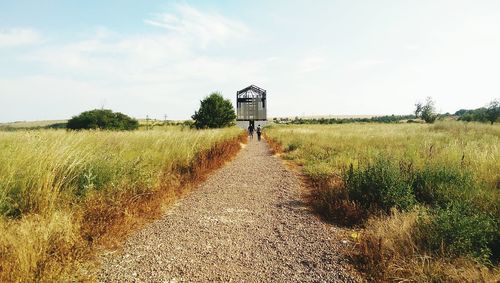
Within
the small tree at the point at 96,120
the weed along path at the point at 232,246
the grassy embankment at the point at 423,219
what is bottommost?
the weed along path at the point at 232,246

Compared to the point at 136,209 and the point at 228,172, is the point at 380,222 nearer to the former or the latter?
the point at 136,209

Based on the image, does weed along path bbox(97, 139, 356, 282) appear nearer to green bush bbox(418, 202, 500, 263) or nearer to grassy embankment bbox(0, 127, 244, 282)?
grassy embankment bbox(0, 127, 244, 282)

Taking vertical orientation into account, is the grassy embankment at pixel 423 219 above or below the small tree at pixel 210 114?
below

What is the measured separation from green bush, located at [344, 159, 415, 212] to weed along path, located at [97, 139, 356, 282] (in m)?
1.06

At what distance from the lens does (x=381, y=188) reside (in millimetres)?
5453

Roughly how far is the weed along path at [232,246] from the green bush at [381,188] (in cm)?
106

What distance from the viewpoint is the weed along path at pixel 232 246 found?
3.31m

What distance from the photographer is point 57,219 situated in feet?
11.5

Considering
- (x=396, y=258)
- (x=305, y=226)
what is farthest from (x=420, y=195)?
(x=396, y=258)

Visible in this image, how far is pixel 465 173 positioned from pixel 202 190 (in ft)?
18.9

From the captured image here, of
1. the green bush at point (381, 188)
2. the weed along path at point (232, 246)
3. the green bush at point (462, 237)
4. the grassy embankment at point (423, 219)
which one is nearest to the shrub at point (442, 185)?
the grassy embankment at point (423, 219)

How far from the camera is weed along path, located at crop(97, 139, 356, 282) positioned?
10.9 ft

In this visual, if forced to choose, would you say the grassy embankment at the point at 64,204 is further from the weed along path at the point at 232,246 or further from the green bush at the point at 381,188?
the green bush at the point at 381,188

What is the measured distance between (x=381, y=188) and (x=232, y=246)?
9.90ft
